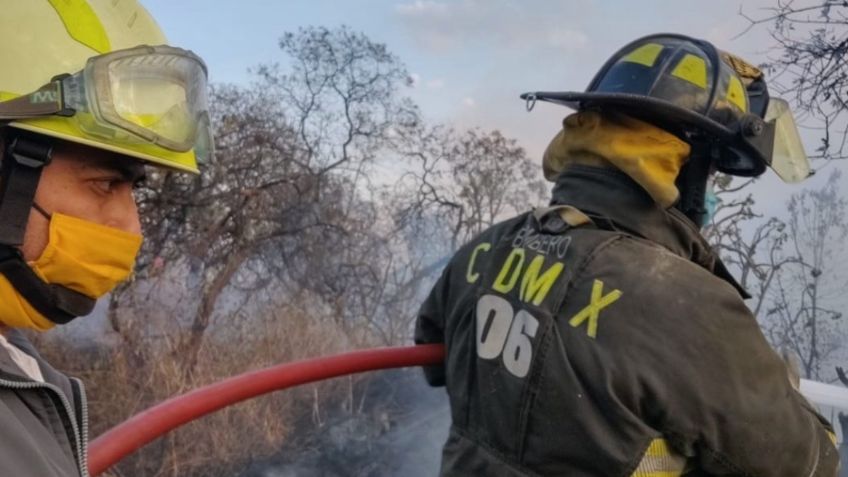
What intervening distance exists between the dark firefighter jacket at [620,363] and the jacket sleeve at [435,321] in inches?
13.0

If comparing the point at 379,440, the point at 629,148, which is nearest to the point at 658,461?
the point at 629,148

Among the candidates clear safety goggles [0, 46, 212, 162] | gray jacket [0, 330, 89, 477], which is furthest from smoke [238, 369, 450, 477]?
gray jacket [0, 330, 89, 477]

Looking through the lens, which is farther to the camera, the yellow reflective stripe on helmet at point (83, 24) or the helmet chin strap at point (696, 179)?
the helmet chin strap at point (696, 179)

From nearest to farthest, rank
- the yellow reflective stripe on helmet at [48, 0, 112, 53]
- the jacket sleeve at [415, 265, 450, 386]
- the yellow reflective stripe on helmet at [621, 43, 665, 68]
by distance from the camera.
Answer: the yellow reflective stripe on helmet at [48, 0, 112, 53]
the yellow reflective stripe on helmet at [621, 43, 665, 68]
the jacket sleeve at [415, 265, 450, 386]

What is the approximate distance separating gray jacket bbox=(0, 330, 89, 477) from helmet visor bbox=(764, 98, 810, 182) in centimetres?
233

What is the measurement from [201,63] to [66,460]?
3.53ft

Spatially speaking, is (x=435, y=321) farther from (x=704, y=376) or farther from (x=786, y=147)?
(x=786, y=147)

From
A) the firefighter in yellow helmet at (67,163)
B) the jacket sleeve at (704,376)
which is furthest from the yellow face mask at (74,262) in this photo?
the jacket sleeve at (704,376)

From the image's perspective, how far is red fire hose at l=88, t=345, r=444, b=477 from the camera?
75.7 inches

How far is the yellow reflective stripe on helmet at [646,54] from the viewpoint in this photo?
240 centimetres

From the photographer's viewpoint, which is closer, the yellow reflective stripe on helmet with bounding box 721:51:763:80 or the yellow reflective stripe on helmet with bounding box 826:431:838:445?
the yellow reflective stripe on helmet with bounding box 826:431:838:445

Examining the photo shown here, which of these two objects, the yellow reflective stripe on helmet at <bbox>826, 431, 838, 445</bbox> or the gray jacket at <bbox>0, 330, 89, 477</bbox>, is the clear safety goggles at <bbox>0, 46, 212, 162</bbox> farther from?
the yellow reflective stripe on helmet at <bbox>826, 431, 838, 445</bbox>

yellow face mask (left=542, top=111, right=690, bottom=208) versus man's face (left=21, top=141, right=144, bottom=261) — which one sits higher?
yellow face mask (left=542, top=111, right=690, bottom=208)

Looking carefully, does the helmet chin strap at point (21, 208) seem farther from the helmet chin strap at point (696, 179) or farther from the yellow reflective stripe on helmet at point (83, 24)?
the helmet chin strap at point (696, 179)
